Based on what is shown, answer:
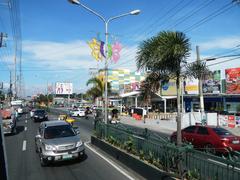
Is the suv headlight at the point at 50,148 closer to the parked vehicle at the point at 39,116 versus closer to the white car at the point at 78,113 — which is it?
the parked vehicle at the point at 39,116

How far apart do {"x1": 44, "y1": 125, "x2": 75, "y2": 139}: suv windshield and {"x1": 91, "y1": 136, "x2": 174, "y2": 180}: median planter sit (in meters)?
1.98

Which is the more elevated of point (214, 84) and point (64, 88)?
point (64, 88)

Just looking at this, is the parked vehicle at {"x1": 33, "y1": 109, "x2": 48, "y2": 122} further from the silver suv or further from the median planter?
the silver suv

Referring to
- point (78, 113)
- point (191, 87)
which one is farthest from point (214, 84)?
point (78, 113)

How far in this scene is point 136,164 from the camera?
11.3 m

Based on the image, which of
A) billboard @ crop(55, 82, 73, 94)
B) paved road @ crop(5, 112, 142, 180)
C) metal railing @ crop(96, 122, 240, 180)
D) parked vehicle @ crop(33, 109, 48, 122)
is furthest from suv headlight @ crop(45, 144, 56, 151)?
billboard @ crop(55, 82, 73, 94)

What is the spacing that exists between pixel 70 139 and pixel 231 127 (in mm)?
21065

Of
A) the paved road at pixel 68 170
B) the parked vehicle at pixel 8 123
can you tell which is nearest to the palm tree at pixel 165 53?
the paved road at pixel 68 170

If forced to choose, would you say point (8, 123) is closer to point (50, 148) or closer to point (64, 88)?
point (50, 148)

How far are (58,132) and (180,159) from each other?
6.80m

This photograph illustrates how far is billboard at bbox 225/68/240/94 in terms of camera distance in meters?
42.6

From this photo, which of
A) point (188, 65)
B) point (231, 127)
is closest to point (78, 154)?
point (188, 65)

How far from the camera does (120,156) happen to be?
13242 millimetres

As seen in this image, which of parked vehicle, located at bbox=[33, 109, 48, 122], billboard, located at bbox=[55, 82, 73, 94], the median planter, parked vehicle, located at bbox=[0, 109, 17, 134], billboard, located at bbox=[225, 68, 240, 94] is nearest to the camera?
the median planter
